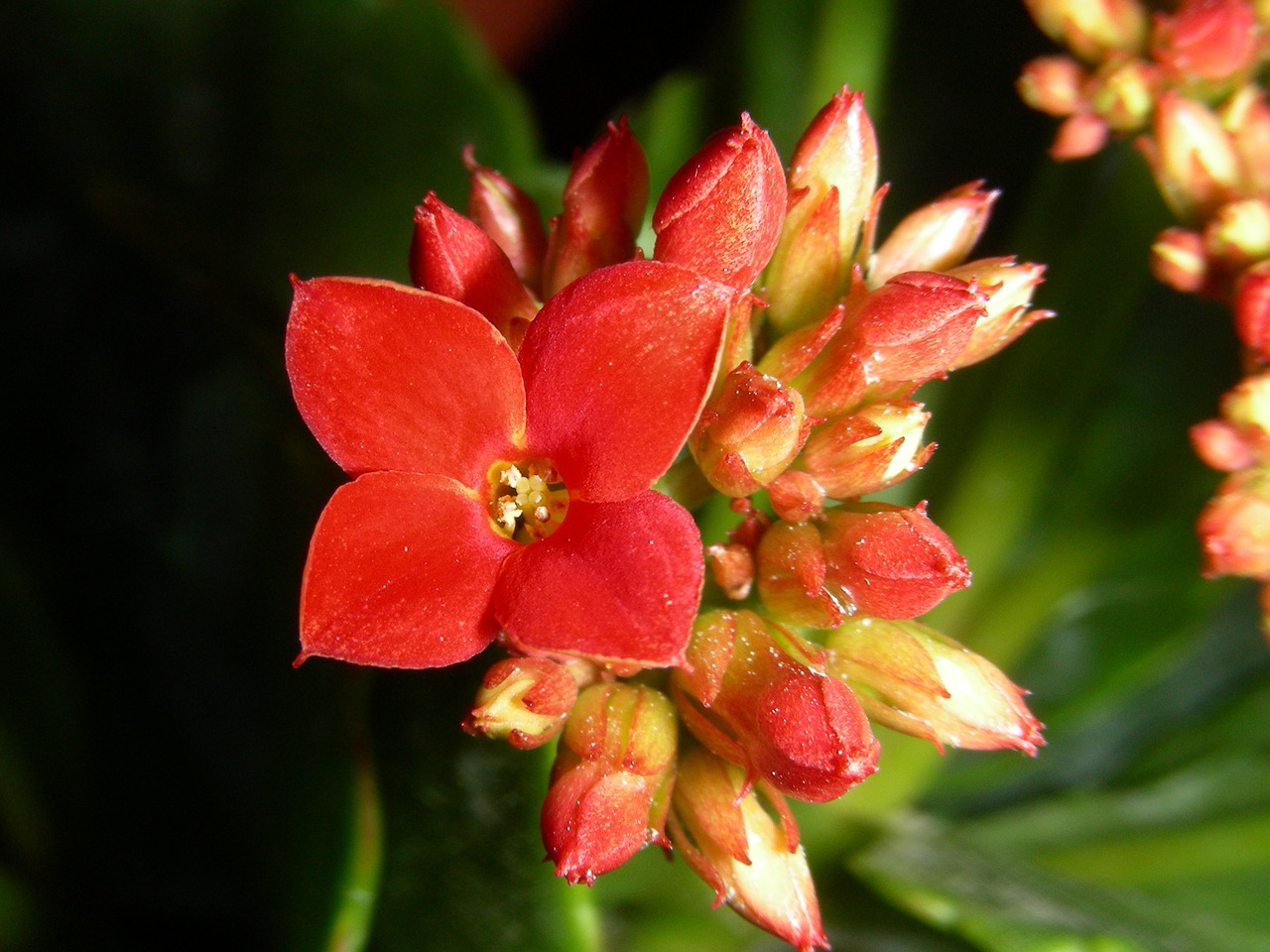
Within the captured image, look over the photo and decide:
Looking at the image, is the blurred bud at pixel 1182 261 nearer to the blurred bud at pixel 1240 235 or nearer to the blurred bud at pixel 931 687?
the blurred bud at pixel 1240 235

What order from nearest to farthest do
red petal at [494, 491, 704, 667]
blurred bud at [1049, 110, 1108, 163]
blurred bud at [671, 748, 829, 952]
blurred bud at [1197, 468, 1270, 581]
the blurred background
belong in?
red petal at [494, 491, 704, 667], blurred bud at [671, 748, 829, 952], blurred bud at [1197, 468, 1270, 581], blurred bud at [1049, 110, 1108, 163], the blurred background

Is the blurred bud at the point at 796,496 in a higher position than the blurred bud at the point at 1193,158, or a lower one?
higher

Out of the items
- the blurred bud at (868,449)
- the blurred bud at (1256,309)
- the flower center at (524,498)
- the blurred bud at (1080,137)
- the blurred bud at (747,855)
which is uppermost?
the flower center at (524,498)

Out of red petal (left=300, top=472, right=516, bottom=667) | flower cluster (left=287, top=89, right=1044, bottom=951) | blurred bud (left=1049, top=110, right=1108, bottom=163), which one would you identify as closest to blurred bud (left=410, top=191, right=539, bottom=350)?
flower cluster (left=287, top=89, right=1044, bottom=951)

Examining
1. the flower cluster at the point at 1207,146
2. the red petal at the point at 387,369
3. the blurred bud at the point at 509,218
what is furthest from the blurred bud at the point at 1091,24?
the red petal at the point at 387,369

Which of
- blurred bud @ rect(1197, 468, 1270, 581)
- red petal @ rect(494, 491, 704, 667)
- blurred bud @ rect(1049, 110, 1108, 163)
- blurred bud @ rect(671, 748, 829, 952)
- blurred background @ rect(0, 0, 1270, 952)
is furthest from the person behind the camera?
blurred background @ rect(0, 0, 1270, 952)

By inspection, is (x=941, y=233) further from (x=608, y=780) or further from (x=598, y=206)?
(x=608, y=780)

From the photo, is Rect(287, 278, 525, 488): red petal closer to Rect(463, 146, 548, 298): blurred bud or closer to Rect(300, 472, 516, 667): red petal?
Rect(300, 472, 516, 667): red petal

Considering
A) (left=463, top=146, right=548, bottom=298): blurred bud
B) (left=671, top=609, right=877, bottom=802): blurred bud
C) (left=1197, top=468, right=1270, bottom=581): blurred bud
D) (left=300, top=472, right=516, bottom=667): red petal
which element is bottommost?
(left=1197, top=468, right=1270, bottom=581): blurred bud
